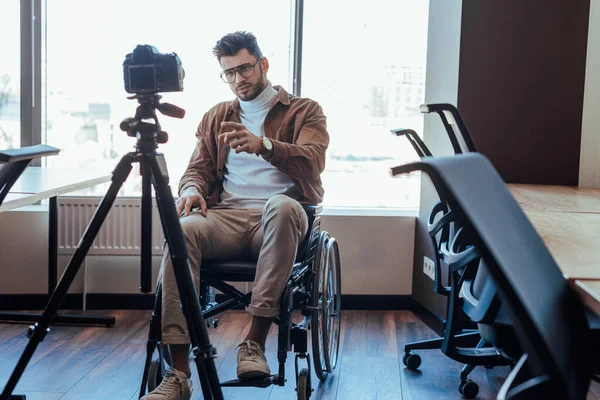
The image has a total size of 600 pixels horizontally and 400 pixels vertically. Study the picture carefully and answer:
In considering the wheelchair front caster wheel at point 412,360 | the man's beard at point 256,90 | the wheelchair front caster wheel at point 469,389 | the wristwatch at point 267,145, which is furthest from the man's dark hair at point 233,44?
the wheelchair front caster wheel at point 469,389

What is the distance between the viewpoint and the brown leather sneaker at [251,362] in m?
2.06

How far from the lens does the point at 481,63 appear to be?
299 cm

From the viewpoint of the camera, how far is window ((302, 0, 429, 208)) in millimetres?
3562

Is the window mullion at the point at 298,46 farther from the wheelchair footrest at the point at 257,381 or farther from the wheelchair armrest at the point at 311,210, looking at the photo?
the wheelchair footrest at the point at 257,381

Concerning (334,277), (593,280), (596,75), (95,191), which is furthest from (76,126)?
(593,280)

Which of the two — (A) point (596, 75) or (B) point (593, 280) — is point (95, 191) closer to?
(A) point (596, 75)

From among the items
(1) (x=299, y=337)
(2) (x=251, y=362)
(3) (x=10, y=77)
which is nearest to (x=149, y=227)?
(2) (x=251, y=362)

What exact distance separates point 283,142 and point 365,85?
1.28 metres

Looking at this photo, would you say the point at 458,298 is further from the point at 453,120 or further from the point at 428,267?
the point at 428,267

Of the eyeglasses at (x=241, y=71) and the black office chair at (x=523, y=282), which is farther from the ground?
the eyeglasses at (x=241, y=71)

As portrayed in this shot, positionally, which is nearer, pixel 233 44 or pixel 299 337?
pixel 299 337

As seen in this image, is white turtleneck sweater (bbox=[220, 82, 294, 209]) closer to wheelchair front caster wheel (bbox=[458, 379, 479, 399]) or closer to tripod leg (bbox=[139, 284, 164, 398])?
tripod leg (bbox=[139, 284, 164, 398])

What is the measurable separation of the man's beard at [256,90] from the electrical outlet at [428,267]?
1.24 m

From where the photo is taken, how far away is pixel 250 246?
2.35 m
